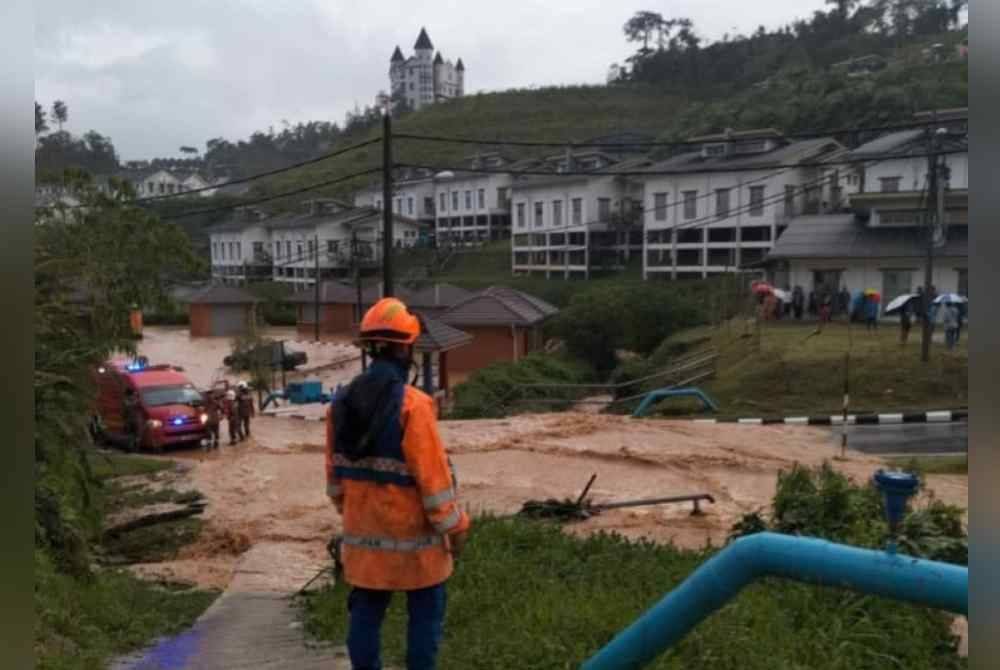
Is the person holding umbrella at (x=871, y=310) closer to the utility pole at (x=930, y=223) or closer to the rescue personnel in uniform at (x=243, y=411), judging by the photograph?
the utility pole at (x=930, y=223)

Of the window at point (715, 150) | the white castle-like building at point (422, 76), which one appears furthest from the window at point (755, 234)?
the white castle-like building at point (422, 76)

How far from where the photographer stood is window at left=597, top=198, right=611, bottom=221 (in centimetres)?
3975

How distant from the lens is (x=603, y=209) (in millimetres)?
39875

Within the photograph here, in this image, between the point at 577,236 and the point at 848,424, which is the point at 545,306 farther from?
the point at 848,424

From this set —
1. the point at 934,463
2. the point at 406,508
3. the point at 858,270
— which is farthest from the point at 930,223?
the point at 406,508

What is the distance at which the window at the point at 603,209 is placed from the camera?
39.8m

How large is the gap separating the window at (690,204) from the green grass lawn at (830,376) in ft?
30.0

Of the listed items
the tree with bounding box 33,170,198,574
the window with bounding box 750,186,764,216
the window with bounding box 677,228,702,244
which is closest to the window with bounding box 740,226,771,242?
the window with bounding box 750,186,764,216

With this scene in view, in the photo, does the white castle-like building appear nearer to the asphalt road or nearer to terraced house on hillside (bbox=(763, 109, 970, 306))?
terraced house on hillside (bbox=(763, 109, 970, 306))

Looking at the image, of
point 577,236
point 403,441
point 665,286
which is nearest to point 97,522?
point 403,441

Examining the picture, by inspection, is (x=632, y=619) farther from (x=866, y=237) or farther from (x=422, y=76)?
(x=422, y=76)

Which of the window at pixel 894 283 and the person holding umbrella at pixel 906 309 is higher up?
the window at pixel 894 283

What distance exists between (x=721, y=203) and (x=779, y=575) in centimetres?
3351
